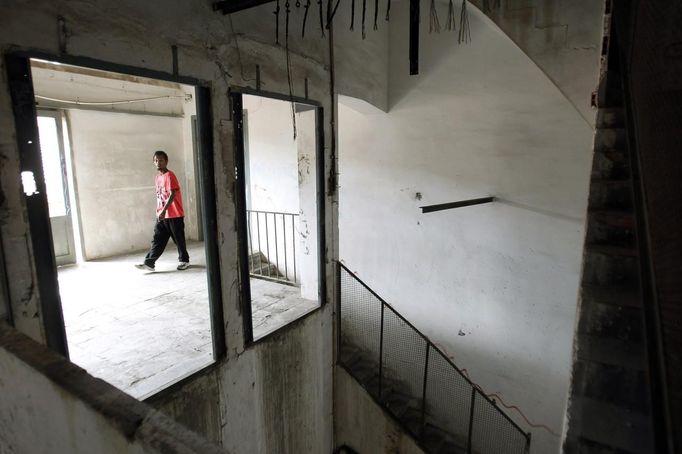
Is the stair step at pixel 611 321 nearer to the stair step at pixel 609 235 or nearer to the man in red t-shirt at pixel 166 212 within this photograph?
the stair step at pixel 609 235

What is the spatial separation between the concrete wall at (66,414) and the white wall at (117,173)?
4426 mm

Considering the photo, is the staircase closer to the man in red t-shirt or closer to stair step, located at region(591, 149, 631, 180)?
stair step, located at region(591, 149, 631, 180)

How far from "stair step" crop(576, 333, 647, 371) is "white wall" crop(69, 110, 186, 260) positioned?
19.1 feet

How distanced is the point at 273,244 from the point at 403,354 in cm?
239

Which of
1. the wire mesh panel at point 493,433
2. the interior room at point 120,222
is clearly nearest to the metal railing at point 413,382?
the wire mesh panel at point 493,433

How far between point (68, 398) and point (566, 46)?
165 inches

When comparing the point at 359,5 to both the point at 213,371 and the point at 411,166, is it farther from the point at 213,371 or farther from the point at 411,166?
the point at 213,371

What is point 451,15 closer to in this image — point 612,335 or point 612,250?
point 612,250

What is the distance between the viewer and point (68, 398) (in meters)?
1.14

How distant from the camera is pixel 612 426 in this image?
94cm

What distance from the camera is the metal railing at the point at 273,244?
543 cm

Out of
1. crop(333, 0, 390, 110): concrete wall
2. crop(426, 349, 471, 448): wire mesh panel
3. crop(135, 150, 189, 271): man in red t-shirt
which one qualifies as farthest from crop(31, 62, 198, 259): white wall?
crop(426, 349, 471, 448): wire mesh panel

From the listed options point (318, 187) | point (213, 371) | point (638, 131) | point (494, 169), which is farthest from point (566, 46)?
point (213, 371)

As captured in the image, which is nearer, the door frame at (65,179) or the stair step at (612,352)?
the stair step at (612,352)
